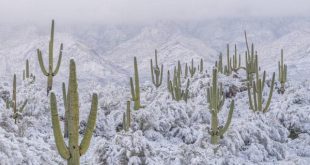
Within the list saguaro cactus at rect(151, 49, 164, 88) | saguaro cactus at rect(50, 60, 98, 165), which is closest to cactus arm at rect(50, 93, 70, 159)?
saguaro cactus at rect(50, 60, 98, 165)

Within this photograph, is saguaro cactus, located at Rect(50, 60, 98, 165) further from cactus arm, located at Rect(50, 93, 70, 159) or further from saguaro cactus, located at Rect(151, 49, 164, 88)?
saguaro cactus, located at Rect(151, 49, 164, 88)

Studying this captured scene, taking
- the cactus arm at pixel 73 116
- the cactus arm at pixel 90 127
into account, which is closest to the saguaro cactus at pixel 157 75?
the cactus arm at pixel 90 127

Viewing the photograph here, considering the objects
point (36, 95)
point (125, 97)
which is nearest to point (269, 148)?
point (125, 97)

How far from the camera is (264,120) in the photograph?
17406 mm

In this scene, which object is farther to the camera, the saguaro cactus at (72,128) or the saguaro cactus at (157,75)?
the saguaro cactus at (157,75)

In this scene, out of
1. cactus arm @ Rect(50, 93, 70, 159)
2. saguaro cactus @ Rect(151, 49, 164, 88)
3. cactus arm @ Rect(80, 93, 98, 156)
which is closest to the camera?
cactus arm @ Rect(50, 93, 70, 159)

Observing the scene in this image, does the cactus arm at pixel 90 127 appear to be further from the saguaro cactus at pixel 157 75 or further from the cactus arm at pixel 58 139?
the saguaro cactus at pixel 157 75

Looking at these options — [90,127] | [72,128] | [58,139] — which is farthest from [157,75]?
[58,139]

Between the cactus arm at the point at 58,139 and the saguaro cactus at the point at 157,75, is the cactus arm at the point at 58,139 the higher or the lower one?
the lower one

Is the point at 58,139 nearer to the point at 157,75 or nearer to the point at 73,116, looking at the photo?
the point at 73,116

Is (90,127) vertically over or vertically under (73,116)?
under

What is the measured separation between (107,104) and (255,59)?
815cm

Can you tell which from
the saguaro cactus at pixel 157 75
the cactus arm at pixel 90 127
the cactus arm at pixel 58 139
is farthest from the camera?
the saguaro cactus at pixel 157 75

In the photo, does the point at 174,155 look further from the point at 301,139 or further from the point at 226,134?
the point at 301,139
